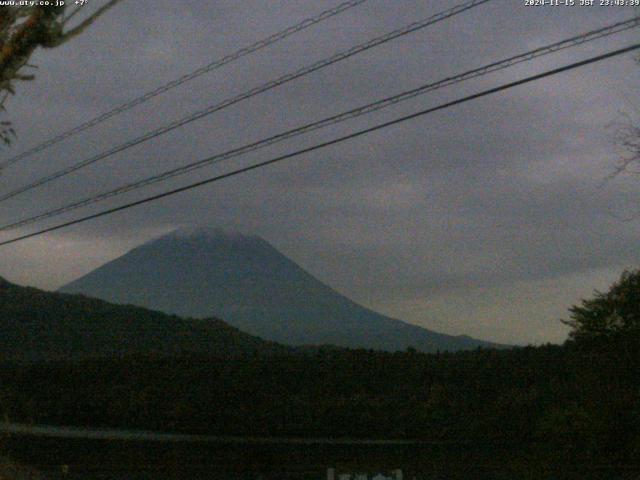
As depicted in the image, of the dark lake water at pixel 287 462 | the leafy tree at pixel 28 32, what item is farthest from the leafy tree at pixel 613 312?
the leafy tree at pixel 28 32

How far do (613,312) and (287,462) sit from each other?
7709 millimetres

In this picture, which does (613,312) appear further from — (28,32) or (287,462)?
(28,32)

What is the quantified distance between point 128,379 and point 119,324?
1585 centimetres

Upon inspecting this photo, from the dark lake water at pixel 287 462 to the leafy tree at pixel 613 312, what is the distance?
10.2 ft

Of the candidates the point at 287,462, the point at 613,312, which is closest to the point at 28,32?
the point at 287,462

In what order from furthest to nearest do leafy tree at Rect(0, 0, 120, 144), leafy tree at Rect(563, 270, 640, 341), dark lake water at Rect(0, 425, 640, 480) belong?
leafy tree at Rect(563, 270, 640, 341) → dark lake water at Rect(0, 425, 640, 480) → leafy tree at Rect(0, 0, 120, 144)

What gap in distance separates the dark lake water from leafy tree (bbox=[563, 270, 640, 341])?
3.10m

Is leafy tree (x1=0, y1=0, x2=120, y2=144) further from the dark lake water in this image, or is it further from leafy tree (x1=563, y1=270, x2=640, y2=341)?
leafy tree (x1=563, y1=270, x2=640, y2=341)

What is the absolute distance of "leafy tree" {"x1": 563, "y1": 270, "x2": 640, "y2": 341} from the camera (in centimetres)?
1778

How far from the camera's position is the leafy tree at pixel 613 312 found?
17781 mm

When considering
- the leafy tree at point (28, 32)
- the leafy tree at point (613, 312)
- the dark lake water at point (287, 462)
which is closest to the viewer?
the leafy tree at point (28, 32)

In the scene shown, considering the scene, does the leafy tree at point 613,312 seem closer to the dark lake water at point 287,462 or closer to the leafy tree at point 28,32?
the dark lake water at point 287,462

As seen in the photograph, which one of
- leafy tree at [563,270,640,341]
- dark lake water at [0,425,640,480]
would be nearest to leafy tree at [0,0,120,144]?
dark lake water at [0,425,640,480]

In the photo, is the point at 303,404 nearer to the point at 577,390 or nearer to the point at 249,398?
the point at 249,398
